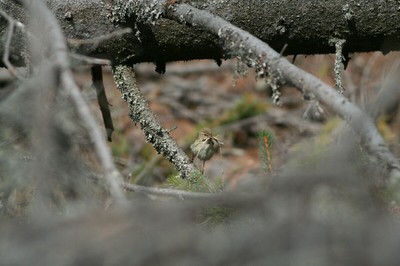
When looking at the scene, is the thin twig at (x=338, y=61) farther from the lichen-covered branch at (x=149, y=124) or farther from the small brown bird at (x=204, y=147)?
the small brown bird at (x=204, y=147)

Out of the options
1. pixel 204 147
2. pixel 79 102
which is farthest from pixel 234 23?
pixel 79 102

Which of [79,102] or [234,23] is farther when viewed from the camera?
[234,23]

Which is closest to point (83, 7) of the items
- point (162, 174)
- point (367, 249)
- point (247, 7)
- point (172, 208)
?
point (247, 7)

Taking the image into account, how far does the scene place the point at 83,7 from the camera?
2.77 meters

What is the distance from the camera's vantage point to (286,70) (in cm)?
212

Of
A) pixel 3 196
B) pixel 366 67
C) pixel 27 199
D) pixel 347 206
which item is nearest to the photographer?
pixel 347 206

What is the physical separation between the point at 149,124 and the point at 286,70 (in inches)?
32.7

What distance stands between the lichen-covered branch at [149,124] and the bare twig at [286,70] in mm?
374

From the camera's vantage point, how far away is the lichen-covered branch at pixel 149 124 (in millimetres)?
2768

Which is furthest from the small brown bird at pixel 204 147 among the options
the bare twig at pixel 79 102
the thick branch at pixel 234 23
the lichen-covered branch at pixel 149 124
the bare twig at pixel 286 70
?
the bare twig at pixel 79 102

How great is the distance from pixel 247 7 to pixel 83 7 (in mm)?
609

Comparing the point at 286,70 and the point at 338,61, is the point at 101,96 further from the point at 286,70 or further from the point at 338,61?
the point at 286,70

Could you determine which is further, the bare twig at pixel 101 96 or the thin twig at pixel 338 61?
the bare twig at pixel 101 96

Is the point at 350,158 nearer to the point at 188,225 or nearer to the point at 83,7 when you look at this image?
the point at 188,225
